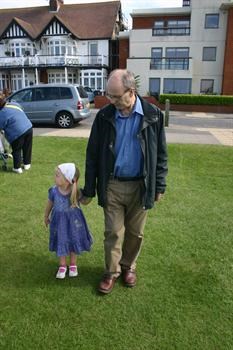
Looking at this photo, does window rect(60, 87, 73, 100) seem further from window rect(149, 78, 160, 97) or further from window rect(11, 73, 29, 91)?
window rect(11, 73, 29, 91)

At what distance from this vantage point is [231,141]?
39.2 feet

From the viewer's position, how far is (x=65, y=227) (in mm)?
3188

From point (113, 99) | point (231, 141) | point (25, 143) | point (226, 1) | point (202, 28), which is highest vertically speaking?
point (226, 1)

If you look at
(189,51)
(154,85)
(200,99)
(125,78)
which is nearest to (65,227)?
(125,78)

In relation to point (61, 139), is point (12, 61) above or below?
above

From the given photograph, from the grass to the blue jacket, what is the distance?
5.53 ft

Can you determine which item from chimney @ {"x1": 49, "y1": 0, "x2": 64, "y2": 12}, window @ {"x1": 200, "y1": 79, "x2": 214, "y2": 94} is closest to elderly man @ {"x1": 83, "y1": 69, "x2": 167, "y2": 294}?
window @ {"x1": 200, "y1": 79, "x2": 214, "y2": 94}

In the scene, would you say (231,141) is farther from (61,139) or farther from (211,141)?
(61,139)

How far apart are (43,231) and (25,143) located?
3288 millimetres

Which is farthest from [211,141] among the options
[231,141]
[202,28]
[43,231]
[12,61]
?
[12,61]

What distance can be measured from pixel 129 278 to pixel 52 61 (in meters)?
36.6

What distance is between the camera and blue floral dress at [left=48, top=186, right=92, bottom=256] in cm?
316

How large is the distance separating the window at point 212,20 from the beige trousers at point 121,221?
34664 mm

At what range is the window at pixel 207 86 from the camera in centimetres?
3384
